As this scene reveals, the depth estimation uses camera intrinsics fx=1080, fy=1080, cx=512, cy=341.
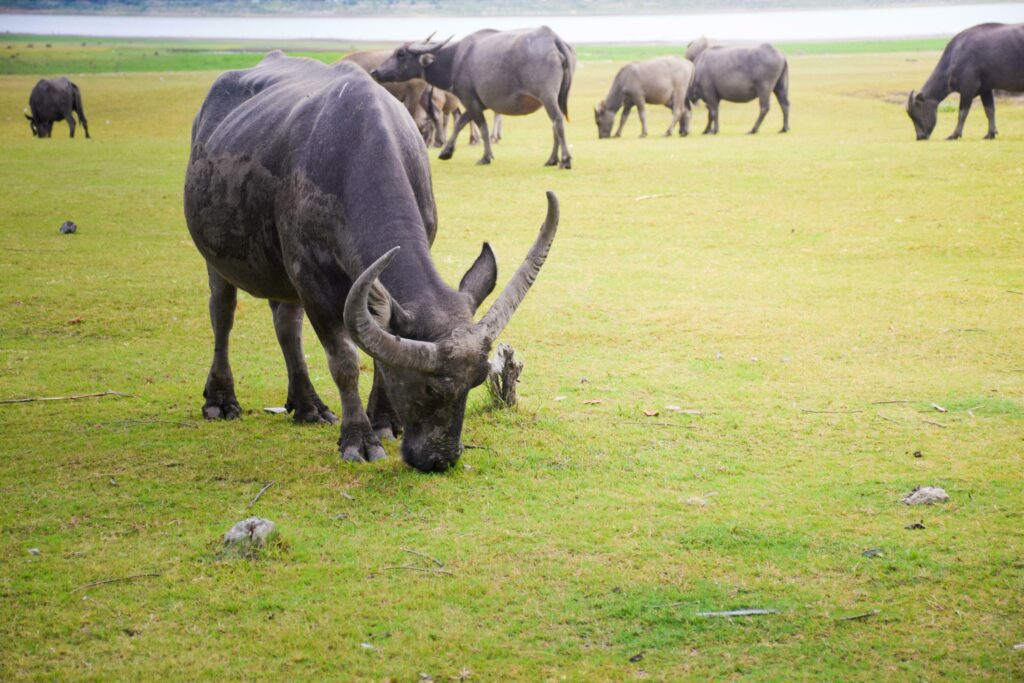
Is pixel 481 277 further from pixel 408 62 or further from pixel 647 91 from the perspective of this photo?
pixel 647 91

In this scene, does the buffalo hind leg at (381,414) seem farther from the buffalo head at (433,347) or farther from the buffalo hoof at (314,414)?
the buffalo head at (433,347)

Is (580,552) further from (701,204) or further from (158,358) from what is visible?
(701,204)

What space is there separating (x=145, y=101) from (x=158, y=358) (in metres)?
31.2

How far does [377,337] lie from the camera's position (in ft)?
18.5

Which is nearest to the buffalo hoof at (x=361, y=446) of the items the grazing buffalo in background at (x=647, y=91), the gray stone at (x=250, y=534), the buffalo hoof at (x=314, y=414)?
the buffalo hoof at (x=314, y=414)

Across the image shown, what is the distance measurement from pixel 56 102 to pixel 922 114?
24.1 metres

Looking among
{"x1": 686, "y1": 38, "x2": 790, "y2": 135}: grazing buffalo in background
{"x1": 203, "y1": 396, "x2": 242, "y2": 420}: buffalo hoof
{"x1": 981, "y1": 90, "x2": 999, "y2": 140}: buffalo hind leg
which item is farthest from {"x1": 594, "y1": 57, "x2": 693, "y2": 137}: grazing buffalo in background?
{"x1": 203, "y1": 396, "x2": 242, "y2": 420}: buffalo hoof

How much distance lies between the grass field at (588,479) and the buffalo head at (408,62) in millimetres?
8766

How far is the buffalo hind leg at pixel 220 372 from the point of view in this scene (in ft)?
26.6

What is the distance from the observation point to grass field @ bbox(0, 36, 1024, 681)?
15.4 feet

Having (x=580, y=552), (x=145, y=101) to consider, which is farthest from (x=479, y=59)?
(x=145, y=101)

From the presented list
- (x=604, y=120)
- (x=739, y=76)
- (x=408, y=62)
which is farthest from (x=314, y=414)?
(x=739, y=76)

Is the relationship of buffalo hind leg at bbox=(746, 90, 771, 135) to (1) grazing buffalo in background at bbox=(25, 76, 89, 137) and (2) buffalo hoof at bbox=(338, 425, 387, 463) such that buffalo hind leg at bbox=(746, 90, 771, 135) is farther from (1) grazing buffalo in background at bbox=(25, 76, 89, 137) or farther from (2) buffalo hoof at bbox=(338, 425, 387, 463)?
(2) buffalo hoof at bbox=(338, 425, 387, 463)

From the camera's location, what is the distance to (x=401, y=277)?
625 centimetres
